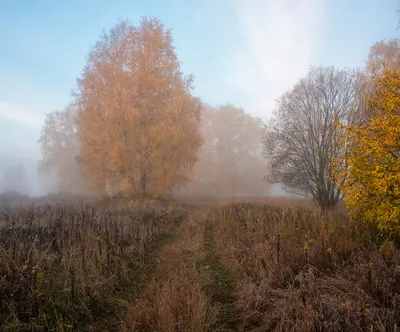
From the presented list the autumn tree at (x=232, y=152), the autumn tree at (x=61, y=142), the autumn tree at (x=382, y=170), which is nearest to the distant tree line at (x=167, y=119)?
the autumn tree at (x=382, y=170)

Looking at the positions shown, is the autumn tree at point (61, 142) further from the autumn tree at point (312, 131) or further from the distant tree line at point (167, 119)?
the autumn tree at point (312, 131)

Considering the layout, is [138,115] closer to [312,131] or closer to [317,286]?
[312,131]

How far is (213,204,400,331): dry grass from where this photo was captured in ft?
9.91

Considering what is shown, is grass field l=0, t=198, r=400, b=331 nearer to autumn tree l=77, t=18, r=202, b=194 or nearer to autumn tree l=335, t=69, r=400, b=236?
autumn tree l=335, t=69, r=400, b=236

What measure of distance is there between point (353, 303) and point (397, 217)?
332 centimetres

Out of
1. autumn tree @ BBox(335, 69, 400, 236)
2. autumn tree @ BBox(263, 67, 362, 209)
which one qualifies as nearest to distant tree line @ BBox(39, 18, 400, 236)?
autumn tree @ BBox(263, 67, 362, 209)

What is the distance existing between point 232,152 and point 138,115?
1933 centimetres

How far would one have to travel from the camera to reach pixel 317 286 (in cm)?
363

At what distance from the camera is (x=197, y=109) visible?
643 inches

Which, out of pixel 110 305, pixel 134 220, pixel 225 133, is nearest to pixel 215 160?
pixel 225 133

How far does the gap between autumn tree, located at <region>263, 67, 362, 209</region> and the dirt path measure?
7.77 metres

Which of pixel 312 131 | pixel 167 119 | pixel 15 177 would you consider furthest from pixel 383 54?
pixel 15 177

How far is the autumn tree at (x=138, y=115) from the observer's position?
48.5 feet

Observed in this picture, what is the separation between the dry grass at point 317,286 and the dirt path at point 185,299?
0.28 metres
